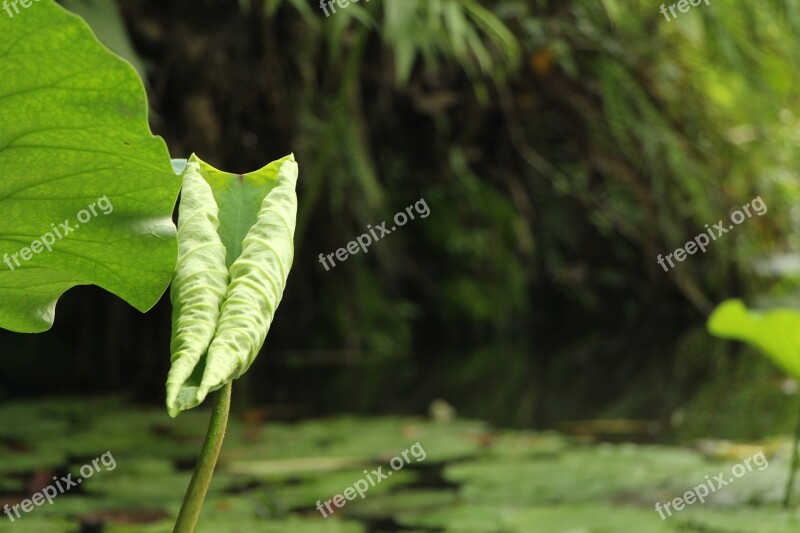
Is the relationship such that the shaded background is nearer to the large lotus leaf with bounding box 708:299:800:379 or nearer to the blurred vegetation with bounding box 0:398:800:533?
the blurred vegetation with bounding box 0:398:800:533

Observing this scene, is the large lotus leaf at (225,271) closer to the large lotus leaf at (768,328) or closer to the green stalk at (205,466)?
the green stalk at (205,466)

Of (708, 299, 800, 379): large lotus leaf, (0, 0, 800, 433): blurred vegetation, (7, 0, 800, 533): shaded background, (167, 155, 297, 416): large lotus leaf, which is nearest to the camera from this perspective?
(167, 155, 297, 416): large lotus leaf

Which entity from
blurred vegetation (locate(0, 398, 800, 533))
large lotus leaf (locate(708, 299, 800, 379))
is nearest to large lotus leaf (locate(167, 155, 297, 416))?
blurred vegetation (locate(0, 398, 800, 533))

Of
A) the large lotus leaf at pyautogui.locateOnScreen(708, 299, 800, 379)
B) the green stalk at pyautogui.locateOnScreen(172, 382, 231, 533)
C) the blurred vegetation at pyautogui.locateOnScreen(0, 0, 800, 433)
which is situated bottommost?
the blurred vegetation at pyautogui.locateOnScreen(0, 0, 800, 433)

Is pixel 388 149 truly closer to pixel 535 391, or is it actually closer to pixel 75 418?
pixel 535 391

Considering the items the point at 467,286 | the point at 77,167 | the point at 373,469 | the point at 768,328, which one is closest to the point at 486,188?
the point at 467,286

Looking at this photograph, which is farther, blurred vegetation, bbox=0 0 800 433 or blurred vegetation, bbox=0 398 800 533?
blurred vegetation, bbox=0 0 800 433
